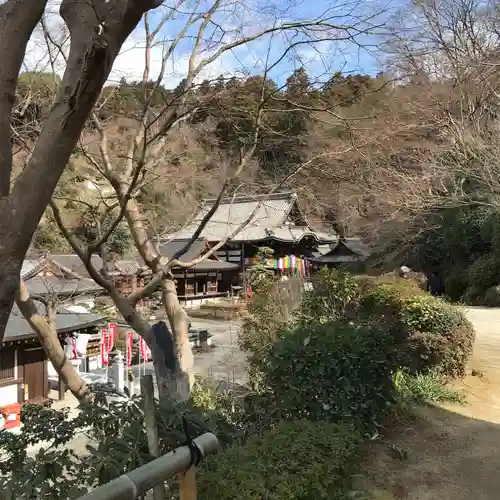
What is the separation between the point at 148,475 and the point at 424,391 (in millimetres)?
4993

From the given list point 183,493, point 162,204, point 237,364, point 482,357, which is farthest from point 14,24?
point 237,364

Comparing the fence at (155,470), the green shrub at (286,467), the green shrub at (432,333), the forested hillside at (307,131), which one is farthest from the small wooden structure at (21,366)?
the fence at (155,470)

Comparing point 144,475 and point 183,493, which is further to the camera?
point 183,493

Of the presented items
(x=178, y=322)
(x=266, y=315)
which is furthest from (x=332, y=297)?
(x=178, y=322)

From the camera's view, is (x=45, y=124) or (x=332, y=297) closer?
(x=45, y=124)

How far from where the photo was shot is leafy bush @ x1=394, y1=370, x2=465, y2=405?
5586 millimetres

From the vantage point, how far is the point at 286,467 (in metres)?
2.64

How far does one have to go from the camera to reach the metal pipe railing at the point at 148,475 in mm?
1267

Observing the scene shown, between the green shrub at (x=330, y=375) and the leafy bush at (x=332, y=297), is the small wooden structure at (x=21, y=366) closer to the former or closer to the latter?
the leafy bush at (x=332, y=297)

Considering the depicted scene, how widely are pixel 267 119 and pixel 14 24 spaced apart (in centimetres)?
401

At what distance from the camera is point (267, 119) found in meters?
5.38

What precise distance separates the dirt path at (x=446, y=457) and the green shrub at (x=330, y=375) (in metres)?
0.41

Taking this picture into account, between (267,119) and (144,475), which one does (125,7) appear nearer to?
(144,475)

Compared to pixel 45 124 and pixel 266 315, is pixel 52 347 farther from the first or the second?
pixel 266 315
